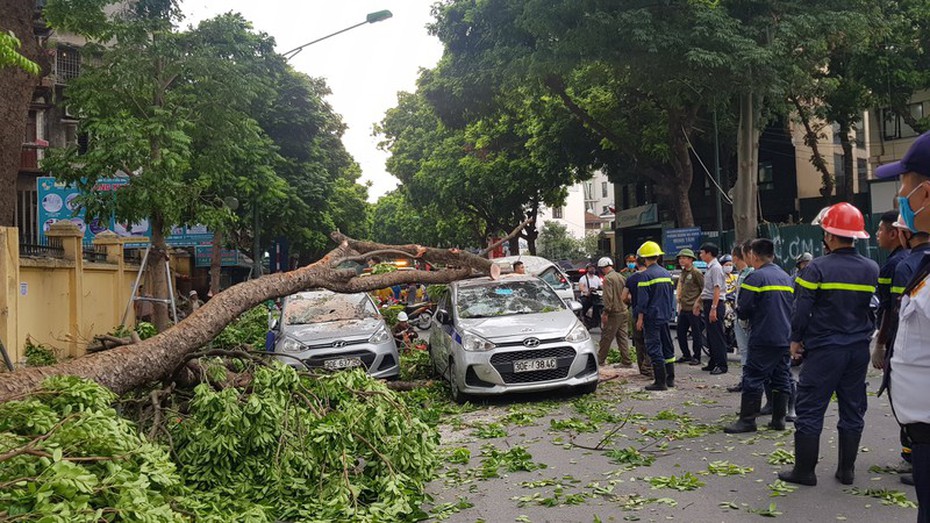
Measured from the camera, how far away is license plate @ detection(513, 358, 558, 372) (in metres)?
9.44

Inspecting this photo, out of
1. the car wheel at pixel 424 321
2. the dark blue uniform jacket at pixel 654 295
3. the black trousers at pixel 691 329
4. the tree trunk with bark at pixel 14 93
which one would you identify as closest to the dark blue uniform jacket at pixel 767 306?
the dark blue uniform jacket at pixel 654 295

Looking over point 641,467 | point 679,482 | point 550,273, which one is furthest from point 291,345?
point 550,273

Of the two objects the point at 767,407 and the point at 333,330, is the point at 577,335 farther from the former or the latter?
the point at 333,330

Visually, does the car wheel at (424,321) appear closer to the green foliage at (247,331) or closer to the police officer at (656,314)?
the green foliage at (247,331)

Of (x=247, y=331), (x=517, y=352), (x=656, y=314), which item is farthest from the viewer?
(x=247, y=331)

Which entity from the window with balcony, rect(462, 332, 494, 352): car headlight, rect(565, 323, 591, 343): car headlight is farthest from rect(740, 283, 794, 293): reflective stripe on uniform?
the window with balcony

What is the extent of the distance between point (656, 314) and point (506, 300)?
1991mm

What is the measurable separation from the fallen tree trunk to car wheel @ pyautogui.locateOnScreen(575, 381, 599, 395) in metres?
1.90

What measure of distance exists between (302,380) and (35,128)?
33930 mm

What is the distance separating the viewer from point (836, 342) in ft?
18.6

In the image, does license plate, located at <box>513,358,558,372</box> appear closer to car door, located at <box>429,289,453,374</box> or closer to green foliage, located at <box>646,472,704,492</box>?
car door, located at <box>429,289,453,374</box>

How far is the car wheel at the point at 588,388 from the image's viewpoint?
9859mm

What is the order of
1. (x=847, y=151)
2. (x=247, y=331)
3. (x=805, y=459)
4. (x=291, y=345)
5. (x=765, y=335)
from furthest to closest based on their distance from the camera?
(x=847, y=151) → (x=247, y=331) → (x=291, y=345) → (x=765, y=335) → (x=805, y=459)

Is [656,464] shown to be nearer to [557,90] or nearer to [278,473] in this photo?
[278,473]
